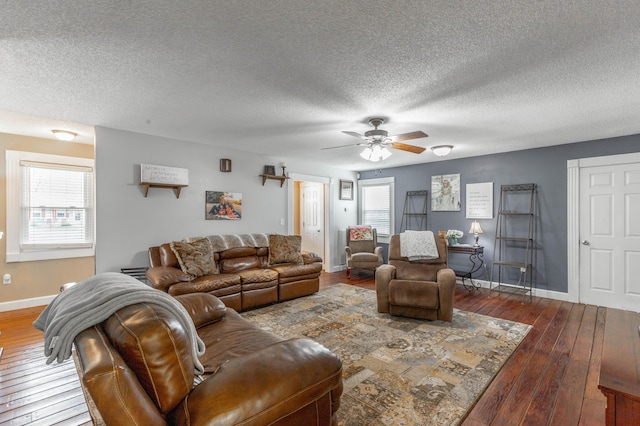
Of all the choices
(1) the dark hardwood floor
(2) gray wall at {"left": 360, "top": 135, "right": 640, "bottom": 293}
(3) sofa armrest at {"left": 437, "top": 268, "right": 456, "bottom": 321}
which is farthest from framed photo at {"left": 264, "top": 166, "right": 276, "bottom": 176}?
(1) the dark hardwood floor

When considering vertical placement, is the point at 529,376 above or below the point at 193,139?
below

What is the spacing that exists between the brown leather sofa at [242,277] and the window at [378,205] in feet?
8.49

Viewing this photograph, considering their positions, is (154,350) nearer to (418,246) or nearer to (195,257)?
(195,257)

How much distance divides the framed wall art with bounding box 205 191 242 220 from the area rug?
5.53ft

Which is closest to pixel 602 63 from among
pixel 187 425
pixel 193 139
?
pixel 187 425

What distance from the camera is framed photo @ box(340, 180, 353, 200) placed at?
22.9ft

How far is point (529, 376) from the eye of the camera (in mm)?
2451

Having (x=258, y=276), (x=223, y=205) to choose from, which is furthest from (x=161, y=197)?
(x=258, y=276)

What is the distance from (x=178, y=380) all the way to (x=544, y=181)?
5709mm

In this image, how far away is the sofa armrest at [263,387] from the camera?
1.06m

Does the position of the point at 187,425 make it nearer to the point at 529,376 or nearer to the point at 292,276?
the point at 529,376

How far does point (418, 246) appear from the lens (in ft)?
13.6

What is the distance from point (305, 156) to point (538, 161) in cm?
395

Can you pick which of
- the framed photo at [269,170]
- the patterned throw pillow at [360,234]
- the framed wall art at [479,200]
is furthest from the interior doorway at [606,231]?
the framed photo at [269,170]
